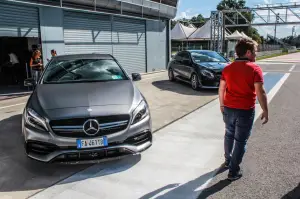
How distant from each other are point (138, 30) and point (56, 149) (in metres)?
13.7

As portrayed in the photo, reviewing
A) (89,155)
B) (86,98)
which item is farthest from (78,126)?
(86,98)

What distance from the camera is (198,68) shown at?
35.4ft

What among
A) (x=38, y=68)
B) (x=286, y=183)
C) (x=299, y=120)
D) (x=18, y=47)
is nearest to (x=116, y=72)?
(x=286, y=183)

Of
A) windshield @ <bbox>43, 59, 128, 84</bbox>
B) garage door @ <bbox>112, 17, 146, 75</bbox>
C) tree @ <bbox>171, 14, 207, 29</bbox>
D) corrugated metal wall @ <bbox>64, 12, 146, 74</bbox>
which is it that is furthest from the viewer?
tree @ <bbox>171, 14, 207, 29</bbox>

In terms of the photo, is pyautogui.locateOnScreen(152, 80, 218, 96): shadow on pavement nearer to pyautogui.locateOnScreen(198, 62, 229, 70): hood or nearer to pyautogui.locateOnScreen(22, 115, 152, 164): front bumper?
pyautogui.locateOnScreen(198, 62, 229, 70): hood

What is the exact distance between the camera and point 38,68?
10.6 metres

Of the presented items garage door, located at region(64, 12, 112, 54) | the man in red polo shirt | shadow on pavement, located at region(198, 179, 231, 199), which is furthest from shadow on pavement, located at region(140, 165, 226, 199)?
garage door, located at region(64, 12, 112, 54)

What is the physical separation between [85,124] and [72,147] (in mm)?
326

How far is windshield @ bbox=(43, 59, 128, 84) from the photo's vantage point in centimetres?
518

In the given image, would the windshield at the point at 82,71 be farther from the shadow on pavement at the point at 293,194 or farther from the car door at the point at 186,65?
the car door at the point at 186,65

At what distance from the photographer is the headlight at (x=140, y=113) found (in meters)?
4.01

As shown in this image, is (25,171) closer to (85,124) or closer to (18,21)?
(85,124)

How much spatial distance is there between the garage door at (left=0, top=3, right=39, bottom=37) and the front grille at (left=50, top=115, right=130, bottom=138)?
785cm

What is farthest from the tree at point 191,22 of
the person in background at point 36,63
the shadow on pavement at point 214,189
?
the shadow on pavement at point 214,189
